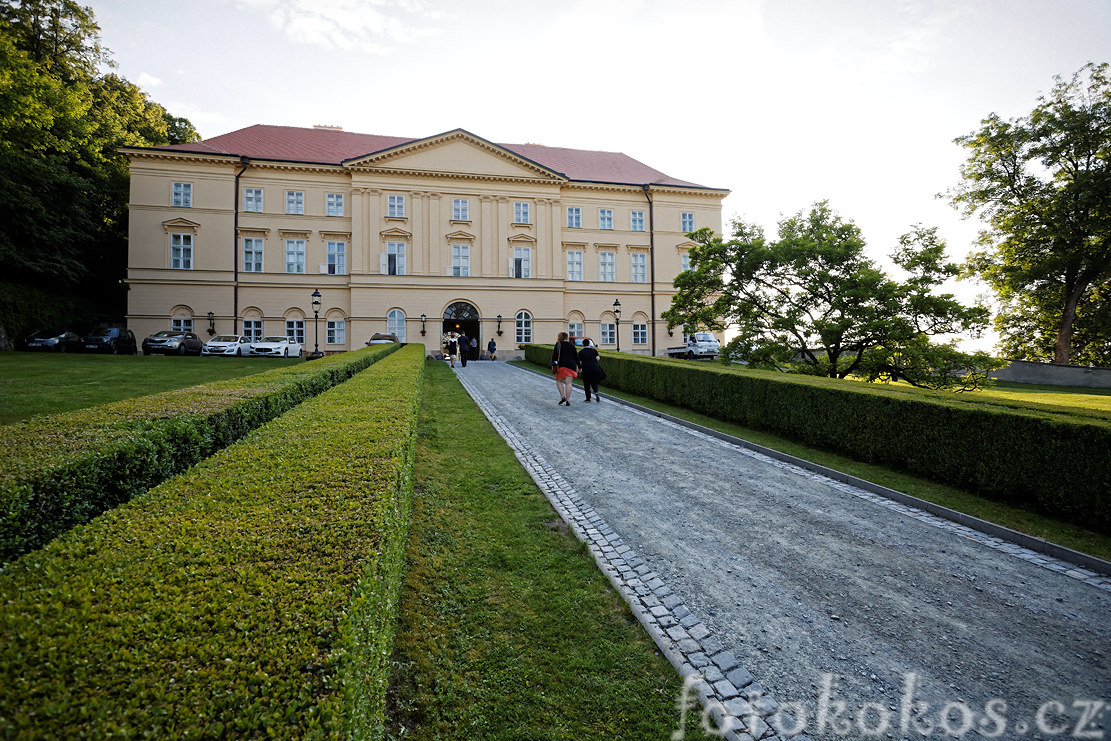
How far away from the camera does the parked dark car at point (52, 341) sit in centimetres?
2848

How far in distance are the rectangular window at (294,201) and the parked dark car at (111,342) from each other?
1272cm

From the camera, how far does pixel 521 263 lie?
128ft

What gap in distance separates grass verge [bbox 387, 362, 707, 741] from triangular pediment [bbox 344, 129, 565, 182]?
3583 centimetres

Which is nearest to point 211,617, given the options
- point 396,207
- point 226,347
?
point 226,347

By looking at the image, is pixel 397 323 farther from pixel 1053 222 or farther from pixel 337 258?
pixel 1053 222

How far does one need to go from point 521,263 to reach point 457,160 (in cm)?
874

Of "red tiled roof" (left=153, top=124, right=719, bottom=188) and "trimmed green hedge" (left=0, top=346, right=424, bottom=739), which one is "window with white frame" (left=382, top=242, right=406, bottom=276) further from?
"trimmed green hedge" (left=0, top=346, right=424, bottom=739)

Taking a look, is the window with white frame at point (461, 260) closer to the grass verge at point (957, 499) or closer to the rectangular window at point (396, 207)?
the rectangular window at point (396, 207)

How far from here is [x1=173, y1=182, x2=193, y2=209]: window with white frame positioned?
34.3 meters

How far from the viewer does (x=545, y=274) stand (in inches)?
1542

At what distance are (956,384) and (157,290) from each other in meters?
42.5

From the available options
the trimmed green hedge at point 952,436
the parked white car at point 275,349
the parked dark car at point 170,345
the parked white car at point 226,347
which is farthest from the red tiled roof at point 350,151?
the trimmed green hedge at point 952,436

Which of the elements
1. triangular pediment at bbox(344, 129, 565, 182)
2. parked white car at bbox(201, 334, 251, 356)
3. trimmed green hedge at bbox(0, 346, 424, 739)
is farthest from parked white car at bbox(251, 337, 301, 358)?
trimmed green hedge at bbox(0, 346, 424, 739)

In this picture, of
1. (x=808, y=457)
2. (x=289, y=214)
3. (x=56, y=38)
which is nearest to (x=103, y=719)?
(x=808, y=457)
